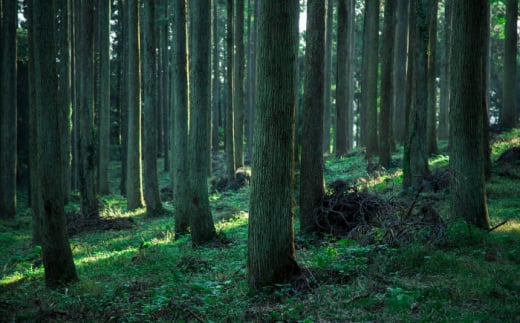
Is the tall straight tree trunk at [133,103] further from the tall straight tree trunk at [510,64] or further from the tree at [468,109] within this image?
the tall straight tree trunk at [510,64]

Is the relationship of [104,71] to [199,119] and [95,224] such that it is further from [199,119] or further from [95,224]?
[199,119]

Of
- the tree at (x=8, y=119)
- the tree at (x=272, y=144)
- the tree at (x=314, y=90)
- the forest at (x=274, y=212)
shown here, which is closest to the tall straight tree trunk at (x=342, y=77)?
the forest at (x=274, y=212)

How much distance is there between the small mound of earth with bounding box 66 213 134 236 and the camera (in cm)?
1611

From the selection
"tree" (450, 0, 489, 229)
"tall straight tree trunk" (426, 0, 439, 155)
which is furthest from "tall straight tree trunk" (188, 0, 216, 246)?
"tall straight tree trunk" (426, 0, 439, 155)

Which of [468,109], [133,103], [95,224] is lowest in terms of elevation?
[95,224]

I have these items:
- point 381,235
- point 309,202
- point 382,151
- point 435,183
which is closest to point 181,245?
point 309,202

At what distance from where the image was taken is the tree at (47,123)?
8039 mm

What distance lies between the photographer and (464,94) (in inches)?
352

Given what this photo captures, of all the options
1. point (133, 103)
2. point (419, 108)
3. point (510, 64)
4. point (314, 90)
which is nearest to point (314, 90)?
point (314, 90)

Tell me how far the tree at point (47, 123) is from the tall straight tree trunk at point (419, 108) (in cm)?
855

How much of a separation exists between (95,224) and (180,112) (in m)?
6.06

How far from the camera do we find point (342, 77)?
2264cm

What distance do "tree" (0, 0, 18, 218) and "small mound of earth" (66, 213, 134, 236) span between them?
15.3 ft

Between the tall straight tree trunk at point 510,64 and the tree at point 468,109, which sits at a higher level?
the tall straight tree trunk at point 510,64
